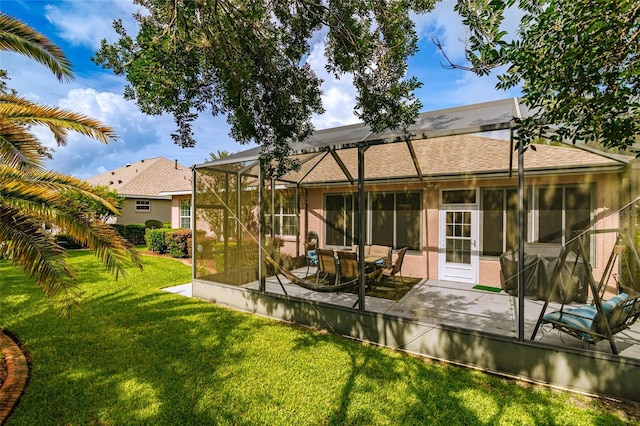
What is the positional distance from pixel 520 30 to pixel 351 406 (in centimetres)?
374

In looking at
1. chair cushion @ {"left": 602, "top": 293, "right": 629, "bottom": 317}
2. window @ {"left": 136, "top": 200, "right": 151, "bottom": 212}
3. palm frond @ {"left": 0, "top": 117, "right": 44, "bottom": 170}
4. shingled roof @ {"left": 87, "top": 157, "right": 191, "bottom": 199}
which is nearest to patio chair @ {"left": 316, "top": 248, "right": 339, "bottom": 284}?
chair cushion @ {"left": 602, "top": 293, "right": 629, "bottom": 317}

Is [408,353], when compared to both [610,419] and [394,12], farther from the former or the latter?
[394,12]

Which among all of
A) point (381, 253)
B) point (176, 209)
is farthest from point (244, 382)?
point (176, 209)

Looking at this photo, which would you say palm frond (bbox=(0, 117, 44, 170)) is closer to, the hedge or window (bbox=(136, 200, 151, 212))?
the hedge

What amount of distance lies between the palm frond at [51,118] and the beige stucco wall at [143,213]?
1701 cm

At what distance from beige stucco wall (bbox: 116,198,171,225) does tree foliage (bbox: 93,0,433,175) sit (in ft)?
60.2

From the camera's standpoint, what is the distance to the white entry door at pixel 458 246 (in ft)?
23.8

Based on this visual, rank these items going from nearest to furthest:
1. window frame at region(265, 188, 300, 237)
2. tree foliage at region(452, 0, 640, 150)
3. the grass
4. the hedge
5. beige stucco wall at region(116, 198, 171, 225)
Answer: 1. tree foliage at region(452, 0, 640, 150)
2. the grass
3. window frame at region(265, 188, 300, 237)
4. the hedge
5. beige stucco wall at region(116, 198, 171, 225)

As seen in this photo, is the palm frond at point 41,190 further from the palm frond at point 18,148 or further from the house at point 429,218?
the house at point 429,218

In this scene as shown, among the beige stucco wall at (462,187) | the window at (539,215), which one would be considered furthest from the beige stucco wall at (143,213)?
the window at (539,215)

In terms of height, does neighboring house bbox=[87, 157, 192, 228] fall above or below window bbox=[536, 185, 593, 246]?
above

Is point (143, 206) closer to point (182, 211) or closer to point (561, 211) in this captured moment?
point (182, 211)

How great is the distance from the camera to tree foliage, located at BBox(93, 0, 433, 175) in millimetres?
3674

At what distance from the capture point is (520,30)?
8.14ft
